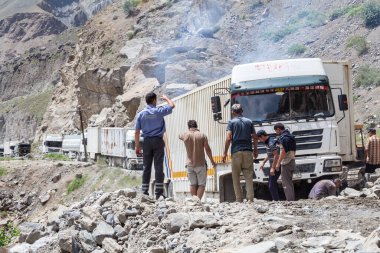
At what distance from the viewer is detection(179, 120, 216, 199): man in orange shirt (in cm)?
1364

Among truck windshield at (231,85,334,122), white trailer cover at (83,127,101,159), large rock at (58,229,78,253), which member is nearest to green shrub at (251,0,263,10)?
white trailer cover at (83,127,101,159)

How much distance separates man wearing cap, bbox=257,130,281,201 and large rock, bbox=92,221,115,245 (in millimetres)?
3859

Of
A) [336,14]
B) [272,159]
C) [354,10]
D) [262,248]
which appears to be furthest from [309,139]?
[336,14]

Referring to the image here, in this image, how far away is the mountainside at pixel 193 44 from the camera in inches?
1972

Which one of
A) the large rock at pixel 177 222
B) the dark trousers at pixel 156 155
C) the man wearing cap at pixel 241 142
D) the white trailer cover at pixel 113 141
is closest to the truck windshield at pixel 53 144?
the white trailer cover at pixel 113 141

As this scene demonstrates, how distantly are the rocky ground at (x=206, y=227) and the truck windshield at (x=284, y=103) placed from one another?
2509 millimetres

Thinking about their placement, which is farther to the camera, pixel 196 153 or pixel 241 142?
pixel 196 153

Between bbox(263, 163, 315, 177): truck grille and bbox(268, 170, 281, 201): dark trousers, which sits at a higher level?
bbox(263, 163, 315, 177): truck grille

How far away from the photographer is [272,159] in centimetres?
1519

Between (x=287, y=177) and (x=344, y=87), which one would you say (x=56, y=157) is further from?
(x=287, y=177)

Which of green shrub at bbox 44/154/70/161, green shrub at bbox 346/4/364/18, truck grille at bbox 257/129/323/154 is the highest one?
green shrub at bbox 346/4/364/18

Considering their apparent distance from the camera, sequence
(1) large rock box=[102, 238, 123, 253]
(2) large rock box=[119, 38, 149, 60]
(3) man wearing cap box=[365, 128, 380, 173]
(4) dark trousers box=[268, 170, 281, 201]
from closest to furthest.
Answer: (1) large rock box=[102, 238, 123, 253] < (4) dark trousers box=[268, 170, 281, 201] < (3) man wearing cap box=[365, 128, 380, 173] < (2) large rock box=[119, 38, 149, 60]

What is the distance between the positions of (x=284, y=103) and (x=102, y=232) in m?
6.33

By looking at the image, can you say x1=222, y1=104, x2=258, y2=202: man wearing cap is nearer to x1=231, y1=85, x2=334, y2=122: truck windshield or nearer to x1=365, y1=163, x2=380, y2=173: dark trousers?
x1=231, y1=85, x2=334, y2=122: truck windshield
